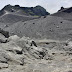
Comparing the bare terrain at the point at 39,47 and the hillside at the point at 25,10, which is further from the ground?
the hillside at the point at 25,10

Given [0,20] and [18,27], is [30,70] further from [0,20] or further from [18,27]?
[0,20]

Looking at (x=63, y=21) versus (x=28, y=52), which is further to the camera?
(x=63, y=21)

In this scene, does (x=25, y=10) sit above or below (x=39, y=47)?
above

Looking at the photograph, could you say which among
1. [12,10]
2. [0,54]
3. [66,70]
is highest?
[12,10]

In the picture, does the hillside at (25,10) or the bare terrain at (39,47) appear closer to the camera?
the bare terrain at (39,47)

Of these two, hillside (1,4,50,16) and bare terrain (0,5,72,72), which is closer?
bare terrain (0,5,72,72)

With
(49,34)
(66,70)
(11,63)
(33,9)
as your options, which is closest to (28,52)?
Result: (11,63)

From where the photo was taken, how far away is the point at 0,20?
80938 millimetres

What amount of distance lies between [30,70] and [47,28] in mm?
35502

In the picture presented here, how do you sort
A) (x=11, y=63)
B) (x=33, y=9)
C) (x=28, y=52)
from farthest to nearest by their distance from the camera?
(x=33, y=9), (x=28, y=52), (x=11, y=63)

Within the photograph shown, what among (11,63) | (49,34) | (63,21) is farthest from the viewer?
(63,21)

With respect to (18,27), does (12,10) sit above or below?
above

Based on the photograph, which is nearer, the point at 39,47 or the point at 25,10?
the point at 39,47

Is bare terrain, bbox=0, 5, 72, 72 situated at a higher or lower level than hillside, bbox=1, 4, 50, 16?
lower
